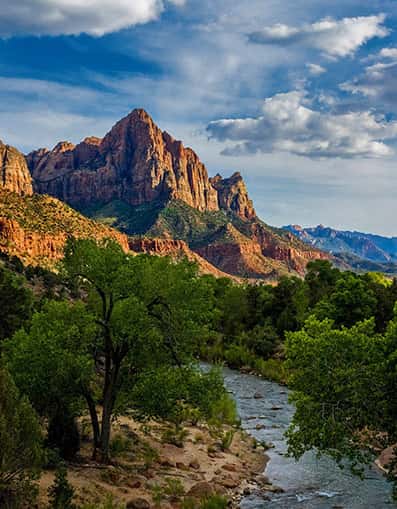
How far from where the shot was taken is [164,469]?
81.3ft

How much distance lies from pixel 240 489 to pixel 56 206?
175 m

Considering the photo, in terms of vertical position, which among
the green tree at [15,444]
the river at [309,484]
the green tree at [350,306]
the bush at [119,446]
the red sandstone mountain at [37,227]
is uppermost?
the red sandstone mountain at [37,227]

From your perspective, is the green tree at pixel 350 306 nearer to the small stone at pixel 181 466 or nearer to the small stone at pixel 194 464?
the small stone at pixel 194 464

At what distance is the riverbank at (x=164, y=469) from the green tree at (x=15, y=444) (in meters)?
2.76

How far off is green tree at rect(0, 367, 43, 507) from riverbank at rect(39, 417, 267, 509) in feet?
9.04

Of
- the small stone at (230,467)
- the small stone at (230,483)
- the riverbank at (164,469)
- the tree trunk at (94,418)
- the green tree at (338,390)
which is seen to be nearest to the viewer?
the green tree at (338,390)

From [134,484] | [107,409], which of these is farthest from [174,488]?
[107,409]

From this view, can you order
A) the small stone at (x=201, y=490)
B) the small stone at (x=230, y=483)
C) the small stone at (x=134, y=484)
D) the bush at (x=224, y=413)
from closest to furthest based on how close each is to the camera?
1. the small stone at (x=134, y=484)
2. the small stone at (x=201, y=490)
3. the small stone at (x=230, y=483)
4. the bush at (x=224, y=413)

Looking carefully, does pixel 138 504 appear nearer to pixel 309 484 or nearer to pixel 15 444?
pixel 15 444

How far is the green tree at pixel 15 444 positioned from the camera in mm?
14633

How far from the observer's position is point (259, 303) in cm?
8456

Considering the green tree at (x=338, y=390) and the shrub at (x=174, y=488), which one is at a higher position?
the green tree at (x=338, y=390)

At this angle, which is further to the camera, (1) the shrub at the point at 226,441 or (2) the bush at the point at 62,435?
(1) the shrub at the point at 226,441

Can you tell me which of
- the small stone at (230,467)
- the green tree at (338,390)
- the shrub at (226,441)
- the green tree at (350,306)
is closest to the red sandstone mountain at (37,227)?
the green tree at (350,306)
